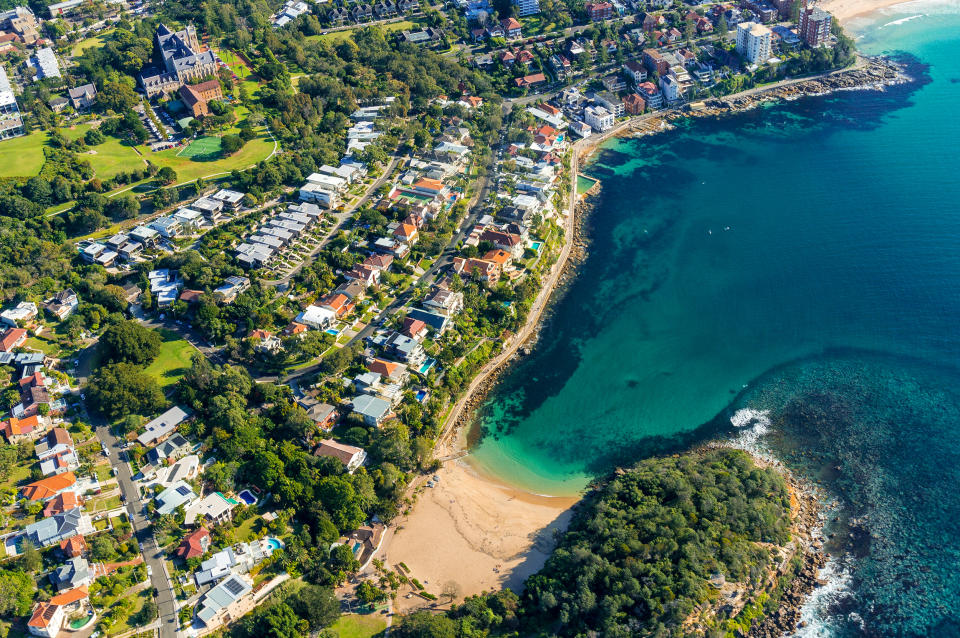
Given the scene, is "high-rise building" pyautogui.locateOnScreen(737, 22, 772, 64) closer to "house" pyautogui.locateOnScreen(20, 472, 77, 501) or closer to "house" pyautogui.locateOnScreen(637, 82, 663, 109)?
"house" pyautogui.locateOnScreen(637, 82, 663, 109)

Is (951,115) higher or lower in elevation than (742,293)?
higher

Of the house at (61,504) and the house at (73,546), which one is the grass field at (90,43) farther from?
the house at (73,546)

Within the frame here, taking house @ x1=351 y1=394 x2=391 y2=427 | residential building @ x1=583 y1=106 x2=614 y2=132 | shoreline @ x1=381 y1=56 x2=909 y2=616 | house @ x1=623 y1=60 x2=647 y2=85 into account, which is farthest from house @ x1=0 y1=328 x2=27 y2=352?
house @ x1=623 y1=60 x2=647 y2=85

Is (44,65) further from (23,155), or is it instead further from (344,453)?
(344,453)

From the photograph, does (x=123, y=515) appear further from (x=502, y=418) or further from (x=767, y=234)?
(x=767, y=234)

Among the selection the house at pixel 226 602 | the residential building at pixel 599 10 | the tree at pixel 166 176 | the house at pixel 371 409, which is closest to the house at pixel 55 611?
the house at pixel 226 602

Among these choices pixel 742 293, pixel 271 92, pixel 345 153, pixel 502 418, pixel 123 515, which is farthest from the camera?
pixel 271 92

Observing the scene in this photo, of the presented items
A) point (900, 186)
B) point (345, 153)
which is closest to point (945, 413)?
point (900, 186)
